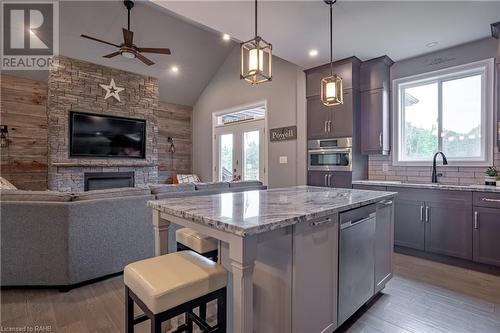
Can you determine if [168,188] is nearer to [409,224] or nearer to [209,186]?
[209,186]

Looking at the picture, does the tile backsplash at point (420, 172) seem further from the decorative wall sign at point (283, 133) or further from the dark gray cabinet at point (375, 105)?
the decorative wall sign at point (283, 133)

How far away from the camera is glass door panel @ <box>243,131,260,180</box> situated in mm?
5680

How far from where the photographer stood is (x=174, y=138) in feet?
23.3

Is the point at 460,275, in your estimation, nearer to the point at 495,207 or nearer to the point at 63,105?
the point at 495,207

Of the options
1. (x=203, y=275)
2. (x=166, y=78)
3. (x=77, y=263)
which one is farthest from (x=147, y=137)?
(x=203, y=275)

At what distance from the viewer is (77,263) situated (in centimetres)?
236

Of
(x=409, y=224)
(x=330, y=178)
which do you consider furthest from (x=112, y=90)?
(x=409, y=224)

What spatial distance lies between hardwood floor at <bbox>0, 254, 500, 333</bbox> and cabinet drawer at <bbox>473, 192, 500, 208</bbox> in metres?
0.76

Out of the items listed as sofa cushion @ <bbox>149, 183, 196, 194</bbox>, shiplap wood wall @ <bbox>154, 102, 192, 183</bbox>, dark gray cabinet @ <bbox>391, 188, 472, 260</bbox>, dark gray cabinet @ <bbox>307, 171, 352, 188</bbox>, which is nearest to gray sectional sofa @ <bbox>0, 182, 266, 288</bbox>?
sofa cushion @ <bbox>149, 183, 196, 194</bbox>

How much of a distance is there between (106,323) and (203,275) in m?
1.24

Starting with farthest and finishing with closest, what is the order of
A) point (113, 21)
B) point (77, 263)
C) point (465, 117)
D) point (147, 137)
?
1. point (147, 137)
2. point (113, 21)
3. point (465, 117)
4. point (77, 263)

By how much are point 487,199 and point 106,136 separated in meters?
6.41

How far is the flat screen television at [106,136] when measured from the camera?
5.16 metres

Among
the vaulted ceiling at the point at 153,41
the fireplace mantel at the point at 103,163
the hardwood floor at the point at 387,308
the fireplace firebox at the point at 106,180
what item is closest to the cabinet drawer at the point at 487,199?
the hardwood floor at the point at 387,308
